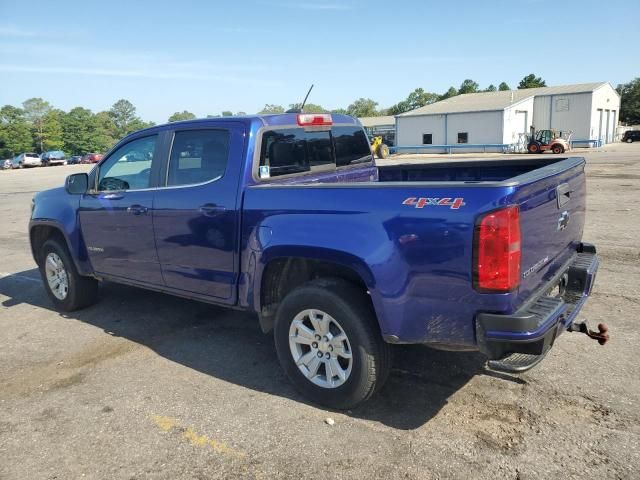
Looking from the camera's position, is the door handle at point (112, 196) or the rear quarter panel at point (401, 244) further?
the door handle at point (112, 196)

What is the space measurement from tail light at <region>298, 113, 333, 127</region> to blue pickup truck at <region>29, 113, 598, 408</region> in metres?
0.01

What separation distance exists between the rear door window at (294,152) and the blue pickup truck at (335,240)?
0.01 m

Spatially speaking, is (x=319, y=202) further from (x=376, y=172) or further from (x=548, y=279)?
(x=376, y=172)

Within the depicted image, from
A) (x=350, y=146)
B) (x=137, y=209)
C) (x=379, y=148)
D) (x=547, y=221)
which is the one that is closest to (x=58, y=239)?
(x=137, y=209)

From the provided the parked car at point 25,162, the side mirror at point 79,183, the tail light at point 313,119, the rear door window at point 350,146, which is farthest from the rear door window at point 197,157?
the parked car at point 25,162

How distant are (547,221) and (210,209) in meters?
2.39

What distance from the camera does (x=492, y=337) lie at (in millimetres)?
2832

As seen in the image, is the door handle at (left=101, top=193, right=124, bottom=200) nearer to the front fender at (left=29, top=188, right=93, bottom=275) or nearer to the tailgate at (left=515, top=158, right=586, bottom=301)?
the front fender at (left=29, top=188, right=93, bottom=275)

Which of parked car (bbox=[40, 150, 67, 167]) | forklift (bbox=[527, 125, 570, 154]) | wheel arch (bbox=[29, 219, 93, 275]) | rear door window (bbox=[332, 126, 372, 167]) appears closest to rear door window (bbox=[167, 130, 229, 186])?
rear door window (bbox=[332, 126, 372, 167])

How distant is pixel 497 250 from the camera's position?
9.05 ft

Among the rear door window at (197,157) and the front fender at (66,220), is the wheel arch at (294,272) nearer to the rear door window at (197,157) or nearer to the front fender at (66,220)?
the rear door window at (197,157)

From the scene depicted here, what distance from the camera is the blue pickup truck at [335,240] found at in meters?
2.85

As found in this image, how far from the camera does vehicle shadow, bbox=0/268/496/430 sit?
143 inches

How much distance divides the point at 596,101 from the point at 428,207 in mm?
53845
